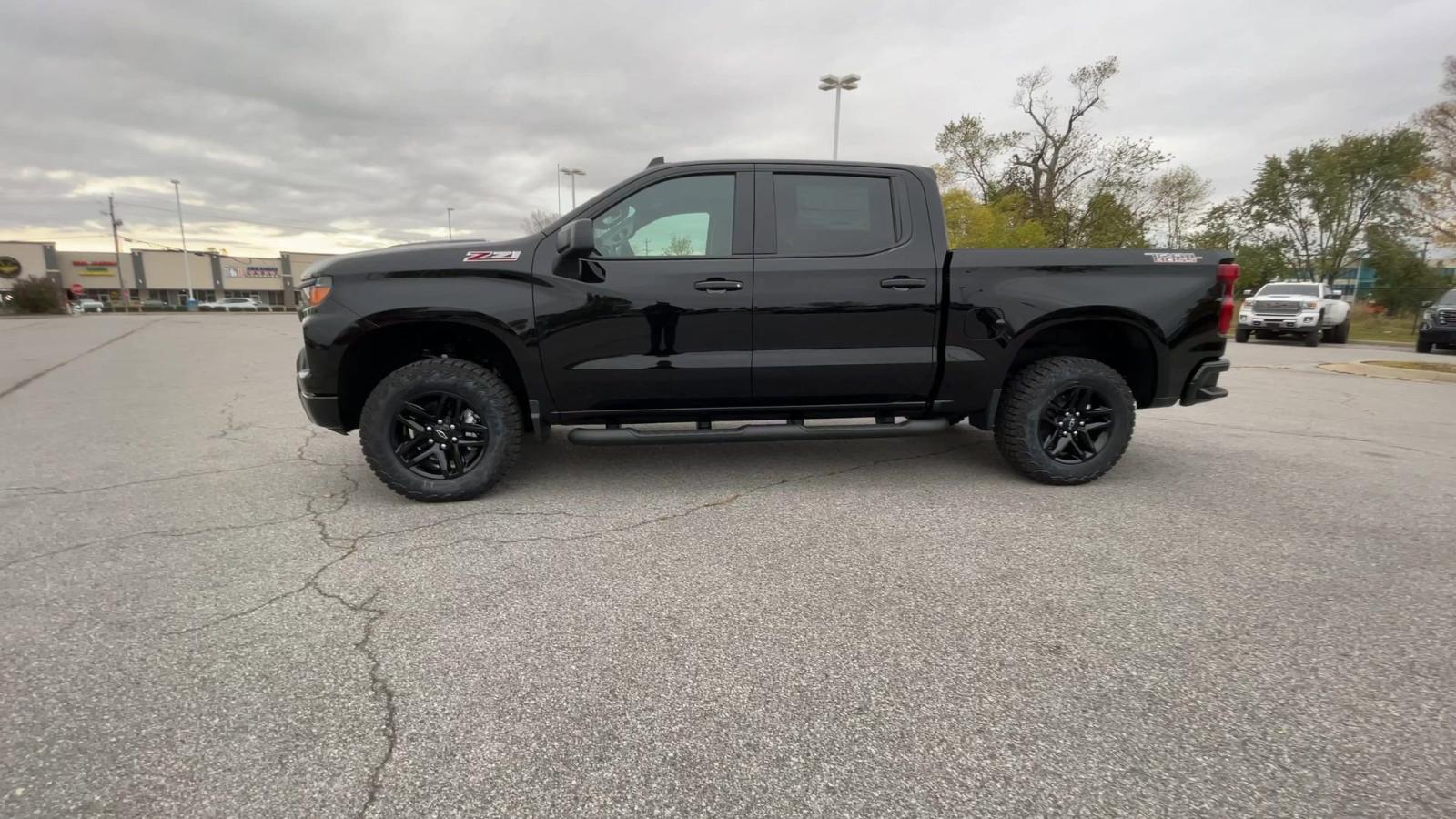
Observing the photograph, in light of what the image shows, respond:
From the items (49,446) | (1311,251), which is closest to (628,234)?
(49,446)

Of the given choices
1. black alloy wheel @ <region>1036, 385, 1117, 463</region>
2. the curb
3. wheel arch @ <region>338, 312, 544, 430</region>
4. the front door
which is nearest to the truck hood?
the front door

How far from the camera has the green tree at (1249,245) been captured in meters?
37.0

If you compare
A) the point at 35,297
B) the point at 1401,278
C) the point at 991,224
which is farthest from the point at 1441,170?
the point at 35,297

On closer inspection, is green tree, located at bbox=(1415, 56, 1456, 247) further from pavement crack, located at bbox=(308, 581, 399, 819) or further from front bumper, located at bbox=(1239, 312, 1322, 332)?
pavement crack, located at bbox=(308, 581, 399, 819)

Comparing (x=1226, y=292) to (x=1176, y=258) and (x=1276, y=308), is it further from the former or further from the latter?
(x=1276, y=308)

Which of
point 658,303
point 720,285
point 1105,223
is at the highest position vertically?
point 1105,223

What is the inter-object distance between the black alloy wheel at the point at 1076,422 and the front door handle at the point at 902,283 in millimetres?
1143

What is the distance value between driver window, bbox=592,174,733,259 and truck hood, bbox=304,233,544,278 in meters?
0.44

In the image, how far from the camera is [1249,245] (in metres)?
38.3

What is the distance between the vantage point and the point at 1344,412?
7250mm

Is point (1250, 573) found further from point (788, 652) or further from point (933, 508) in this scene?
point (788, 652)

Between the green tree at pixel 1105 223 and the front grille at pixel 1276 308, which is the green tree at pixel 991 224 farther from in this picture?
the front grille at pixel 1276 308

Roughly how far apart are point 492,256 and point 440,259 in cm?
28

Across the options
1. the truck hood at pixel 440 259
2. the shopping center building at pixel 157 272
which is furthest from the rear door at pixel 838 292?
the shopping center building at pixel 157 272
